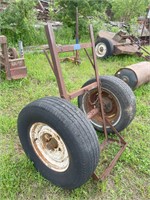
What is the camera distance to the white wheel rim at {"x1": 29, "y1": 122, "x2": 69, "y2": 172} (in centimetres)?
192

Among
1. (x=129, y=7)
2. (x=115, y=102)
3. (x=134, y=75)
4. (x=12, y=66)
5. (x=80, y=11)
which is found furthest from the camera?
(x=129, y=7)

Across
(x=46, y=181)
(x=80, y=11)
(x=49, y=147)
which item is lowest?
(x=46, y=181)

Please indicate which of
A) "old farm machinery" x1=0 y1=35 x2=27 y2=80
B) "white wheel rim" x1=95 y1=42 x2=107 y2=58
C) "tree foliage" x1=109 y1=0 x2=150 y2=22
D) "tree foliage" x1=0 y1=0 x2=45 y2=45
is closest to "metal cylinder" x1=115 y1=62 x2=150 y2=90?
"old farm machinery" x1=0 y1=35 x2=27 y2=80

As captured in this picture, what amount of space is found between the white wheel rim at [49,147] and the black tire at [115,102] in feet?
2.50

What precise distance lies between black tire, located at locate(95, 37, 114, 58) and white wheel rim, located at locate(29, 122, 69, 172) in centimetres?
404

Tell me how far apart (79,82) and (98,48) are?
6.38 feet

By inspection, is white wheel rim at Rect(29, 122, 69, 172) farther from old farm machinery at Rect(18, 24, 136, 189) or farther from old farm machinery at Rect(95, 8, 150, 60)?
old farm machinery at Rect(95, 8, 150, 60)

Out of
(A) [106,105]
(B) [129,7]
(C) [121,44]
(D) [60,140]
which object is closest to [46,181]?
(D) [60,140]

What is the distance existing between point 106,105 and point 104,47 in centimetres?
337

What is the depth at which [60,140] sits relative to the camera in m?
1.87

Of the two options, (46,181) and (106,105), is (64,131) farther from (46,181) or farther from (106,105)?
(106,105)

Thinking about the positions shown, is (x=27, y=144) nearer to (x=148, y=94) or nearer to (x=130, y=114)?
(x=130, y=114)

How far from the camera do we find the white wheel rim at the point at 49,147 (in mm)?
1915

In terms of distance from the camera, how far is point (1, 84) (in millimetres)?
3822
